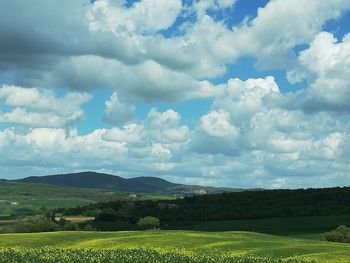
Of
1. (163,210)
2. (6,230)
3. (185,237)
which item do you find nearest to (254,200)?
(163,210)

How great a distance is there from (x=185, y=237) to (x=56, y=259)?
131 feet

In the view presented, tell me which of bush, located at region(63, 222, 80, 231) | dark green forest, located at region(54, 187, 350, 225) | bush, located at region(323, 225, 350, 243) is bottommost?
bush, located at region(323, 225, 350, 243)

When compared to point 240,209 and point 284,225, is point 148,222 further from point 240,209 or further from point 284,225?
point 240,209

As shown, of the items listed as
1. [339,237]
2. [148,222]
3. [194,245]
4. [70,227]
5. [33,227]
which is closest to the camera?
[194,245]

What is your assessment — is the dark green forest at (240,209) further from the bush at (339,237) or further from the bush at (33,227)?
the bush at (339,237)

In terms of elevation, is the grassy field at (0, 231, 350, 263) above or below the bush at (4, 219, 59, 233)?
below

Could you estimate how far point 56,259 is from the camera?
47438 mm

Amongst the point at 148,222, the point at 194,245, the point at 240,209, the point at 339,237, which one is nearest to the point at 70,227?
the point at 148,222

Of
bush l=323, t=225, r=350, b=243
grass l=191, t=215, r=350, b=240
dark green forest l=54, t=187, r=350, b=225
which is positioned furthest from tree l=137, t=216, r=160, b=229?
bush l=323, t=225, r=350, b=243

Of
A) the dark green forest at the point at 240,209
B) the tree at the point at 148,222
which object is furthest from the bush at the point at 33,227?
the dark green forest at the point at 240,209

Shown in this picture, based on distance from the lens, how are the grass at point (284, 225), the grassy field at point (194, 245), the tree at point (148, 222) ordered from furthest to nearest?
the tree at point (148, 222) < the grass at point (284, 225) < the grassy field at point (194, 245)

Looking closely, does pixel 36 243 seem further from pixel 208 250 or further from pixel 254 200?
pixel 254 200

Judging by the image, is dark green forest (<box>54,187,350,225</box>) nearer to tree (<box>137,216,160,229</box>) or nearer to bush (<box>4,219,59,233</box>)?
tree (<box>137,216,160,229</box>)

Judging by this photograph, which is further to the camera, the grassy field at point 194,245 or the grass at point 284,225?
the grass at point 284,225
